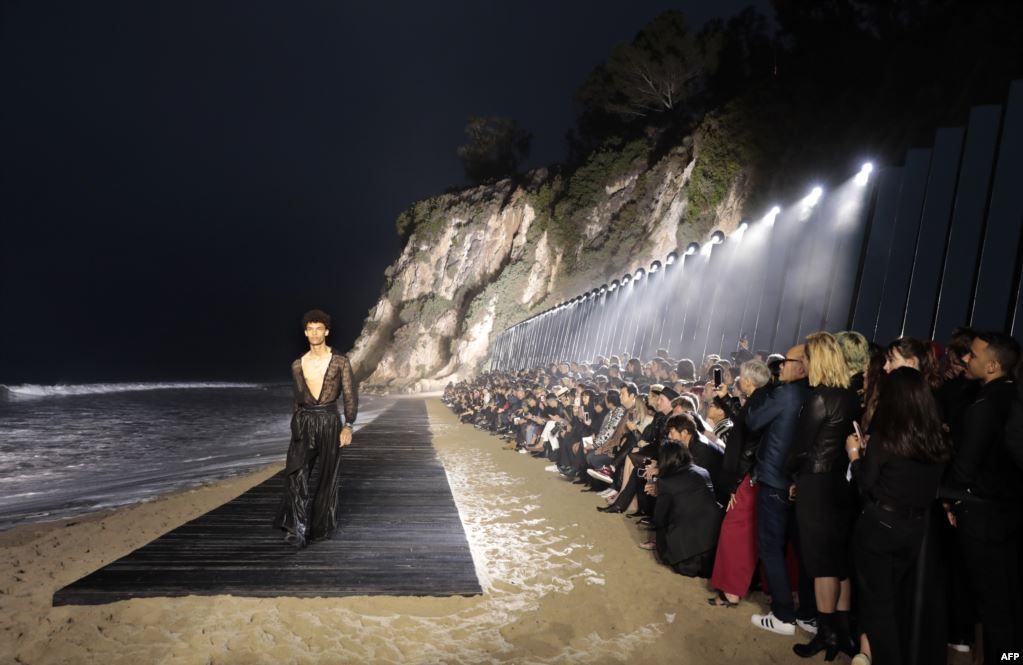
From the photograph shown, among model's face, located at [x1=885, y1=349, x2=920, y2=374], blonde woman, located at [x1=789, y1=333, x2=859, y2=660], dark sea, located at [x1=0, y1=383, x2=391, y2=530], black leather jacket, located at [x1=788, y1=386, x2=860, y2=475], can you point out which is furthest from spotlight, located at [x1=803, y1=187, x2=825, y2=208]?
dark sea, located at [x1=0, y1=383, x2=391, y2=530]

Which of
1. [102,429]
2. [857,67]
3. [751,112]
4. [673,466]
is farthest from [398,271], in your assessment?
[673,466]

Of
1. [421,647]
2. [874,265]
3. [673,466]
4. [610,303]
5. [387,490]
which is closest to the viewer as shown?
[421,647]

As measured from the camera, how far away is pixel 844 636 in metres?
3.38

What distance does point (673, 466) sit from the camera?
5145 millimetres

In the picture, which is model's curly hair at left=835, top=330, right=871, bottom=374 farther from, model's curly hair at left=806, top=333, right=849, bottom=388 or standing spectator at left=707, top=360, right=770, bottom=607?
standing spectator at left=707, top=360, right=770, bottom=607

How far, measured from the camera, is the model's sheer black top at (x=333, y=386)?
515cm

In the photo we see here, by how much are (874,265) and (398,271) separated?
1829 inches

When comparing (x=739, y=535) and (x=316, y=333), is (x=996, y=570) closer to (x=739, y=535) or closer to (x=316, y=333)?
(x=739, y=535)

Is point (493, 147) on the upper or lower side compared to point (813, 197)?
upper

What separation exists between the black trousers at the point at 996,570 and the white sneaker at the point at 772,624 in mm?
1156

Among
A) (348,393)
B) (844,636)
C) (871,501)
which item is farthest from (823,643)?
(348,393)

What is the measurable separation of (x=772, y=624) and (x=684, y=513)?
1.26 m

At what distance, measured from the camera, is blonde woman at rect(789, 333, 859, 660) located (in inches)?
131

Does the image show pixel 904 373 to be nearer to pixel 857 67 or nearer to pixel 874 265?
pixel 874 265
